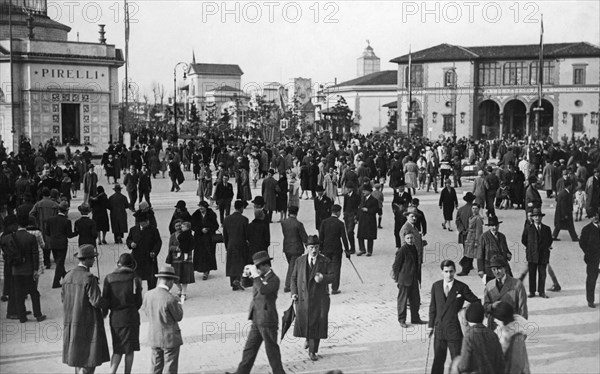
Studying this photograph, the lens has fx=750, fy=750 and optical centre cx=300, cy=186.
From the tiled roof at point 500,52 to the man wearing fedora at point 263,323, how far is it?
190 ft

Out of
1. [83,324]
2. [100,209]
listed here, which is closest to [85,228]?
[100,209]

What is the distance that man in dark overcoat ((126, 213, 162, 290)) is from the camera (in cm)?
1069

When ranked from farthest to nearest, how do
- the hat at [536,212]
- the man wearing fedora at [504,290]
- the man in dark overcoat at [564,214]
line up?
the man in dark overcoat at [564,214], the hat at [536,212], the man wearing fedora at [504,290]

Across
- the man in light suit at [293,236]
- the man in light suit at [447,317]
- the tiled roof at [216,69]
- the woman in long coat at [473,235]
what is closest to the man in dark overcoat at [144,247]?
the man in light suit at [293,236]

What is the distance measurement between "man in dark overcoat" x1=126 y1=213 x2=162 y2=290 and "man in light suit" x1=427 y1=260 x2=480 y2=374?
185 inches

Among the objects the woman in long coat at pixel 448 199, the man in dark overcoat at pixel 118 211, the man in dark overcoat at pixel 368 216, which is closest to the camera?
the man in dark overcoat at pixel 368 216

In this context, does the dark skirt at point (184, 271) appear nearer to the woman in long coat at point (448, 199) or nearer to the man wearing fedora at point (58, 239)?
the man wearing fedora at point (58, 239)

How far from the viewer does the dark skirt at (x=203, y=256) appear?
40.0ft

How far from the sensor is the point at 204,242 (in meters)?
12.2

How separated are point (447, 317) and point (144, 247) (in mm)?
4969

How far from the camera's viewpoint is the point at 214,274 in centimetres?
1295

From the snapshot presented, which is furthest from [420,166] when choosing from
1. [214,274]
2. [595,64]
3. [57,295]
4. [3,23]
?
[595,64]

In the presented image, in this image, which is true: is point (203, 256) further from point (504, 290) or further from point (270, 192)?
point (270, 192)

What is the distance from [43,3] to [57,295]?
1511 inches
